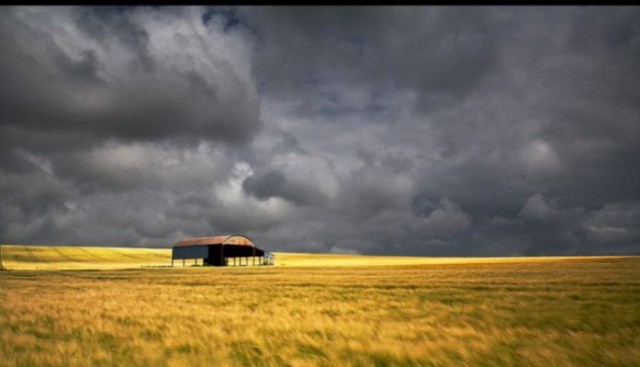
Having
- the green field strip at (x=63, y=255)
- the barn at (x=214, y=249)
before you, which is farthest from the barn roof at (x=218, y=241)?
the green field strip at (x=63, y=255)

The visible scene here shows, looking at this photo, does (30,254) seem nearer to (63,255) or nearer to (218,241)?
(63,255)

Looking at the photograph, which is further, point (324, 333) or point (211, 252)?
point (211, 252)

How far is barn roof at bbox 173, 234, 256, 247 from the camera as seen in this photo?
79.8 m

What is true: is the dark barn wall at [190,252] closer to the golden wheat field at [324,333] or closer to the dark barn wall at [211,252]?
the dark barn wall at [211,252]

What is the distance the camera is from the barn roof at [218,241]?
7978cm

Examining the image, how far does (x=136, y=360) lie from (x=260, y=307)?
316 inches

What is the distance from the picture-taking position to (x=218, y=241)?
79688mm

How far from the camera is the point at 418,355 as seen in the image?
320 inches

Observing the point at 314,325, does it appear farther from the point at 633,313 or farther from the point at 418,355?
the point at 633,313

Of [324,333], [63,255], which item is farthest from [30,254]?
[324,333]

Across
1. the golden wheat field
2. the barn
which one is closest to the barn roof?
the barn
